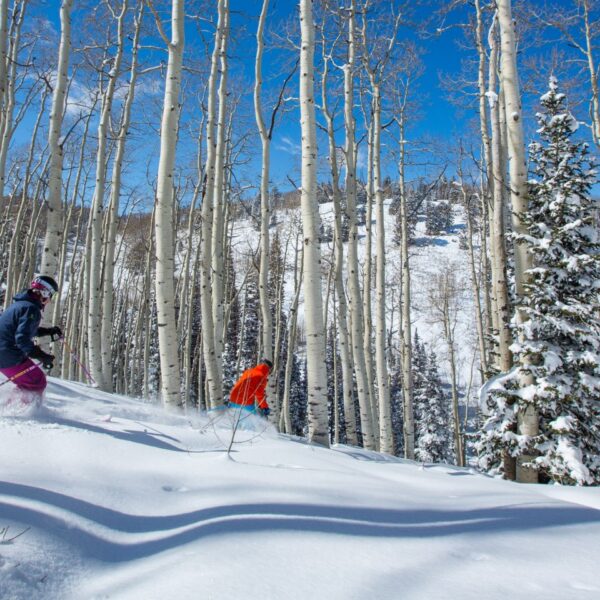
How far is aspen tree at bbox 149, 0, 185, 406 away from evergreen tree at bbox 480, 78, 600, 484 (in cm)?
502

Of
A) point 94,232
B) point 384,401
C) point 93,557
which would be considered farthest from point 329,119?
point 93,557

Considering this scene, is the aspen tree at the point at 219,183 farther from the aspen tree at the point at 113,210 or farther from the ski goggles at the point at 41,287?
the ski goggles at the point at 41,287

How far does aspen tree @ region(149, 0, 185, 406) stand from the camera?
20.6 ft

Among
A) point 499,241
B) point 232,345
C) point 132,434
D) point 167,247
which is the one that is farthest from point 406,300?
point 232,345

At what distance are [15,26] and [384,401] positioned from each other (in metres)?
12.6

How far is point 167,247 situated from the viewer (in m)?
6.38

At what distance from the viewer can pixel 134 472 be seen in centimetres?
278

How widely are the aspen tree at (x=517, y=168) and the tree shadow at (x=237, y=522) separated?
4314mm

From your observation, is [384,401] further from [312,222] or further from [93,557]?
[93,557]

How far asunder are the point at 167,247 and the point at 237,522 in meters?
4.96

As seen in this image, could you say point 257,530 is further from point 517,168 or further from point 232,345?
point 232,345

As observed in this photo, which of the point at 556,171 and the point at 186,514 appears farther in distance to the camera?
the point at 556,171

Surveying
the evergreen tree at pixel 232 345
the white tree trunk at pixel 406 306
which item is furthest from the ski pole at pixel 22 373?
the evergreen tree at pixel 232 345

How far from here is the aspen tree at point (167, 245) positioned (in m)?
6.29
